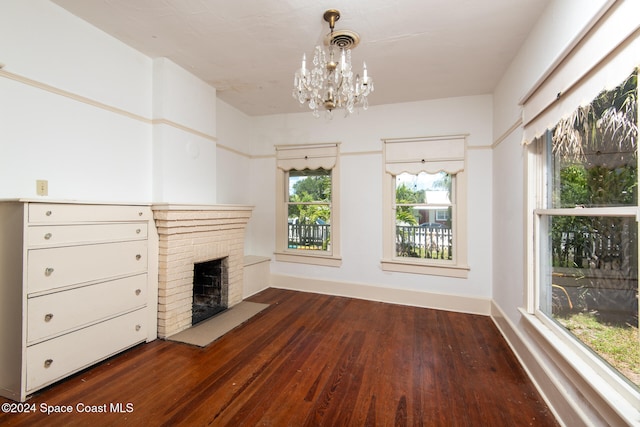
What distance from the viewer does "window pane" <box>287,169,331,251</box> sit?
4.37 meters

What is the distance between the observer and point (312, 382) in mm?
2041

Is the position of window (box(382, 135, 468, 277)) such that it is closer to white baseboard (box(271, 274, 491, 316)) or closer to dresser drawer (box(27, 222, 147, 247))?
white baseboard (box(271, 274, 491, 316))

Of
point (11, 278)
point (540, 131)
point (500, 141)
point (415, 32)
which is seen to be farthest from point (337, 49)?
point (11, 278)

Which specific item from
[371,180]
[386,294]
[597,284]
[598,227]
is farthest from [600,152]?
[386,294]

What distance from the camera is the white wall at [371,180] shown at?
3545 millimetres

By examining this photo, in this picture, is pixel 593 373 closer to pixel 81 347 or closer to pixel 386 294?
pixel 386 294

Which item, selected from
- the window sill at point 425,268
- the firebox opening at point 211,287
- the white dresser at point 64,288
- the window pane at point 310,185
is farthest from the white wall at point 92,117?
the window sill at point 425,268

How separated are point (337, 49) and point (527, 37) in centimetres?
165

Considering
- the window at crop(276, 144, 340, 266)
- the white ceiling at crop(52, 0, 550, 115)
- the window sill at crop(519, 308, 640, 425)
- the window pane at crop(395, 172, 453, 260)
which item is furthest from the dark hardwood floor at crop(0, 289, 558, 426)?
the white ceiling at crop(52, 0, 550, 115)

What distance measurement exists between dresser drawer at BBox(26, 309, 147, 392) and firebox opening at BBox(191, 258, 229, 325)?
3.21 feet

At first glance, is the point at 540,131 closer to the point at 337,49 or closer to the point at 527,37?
the point at 527,37

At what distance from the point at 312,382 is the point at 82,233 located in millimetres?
2072

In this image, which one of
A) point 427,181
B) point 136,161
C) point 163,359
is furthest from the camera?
point 427,181

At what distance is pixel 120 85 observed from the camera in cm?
261
